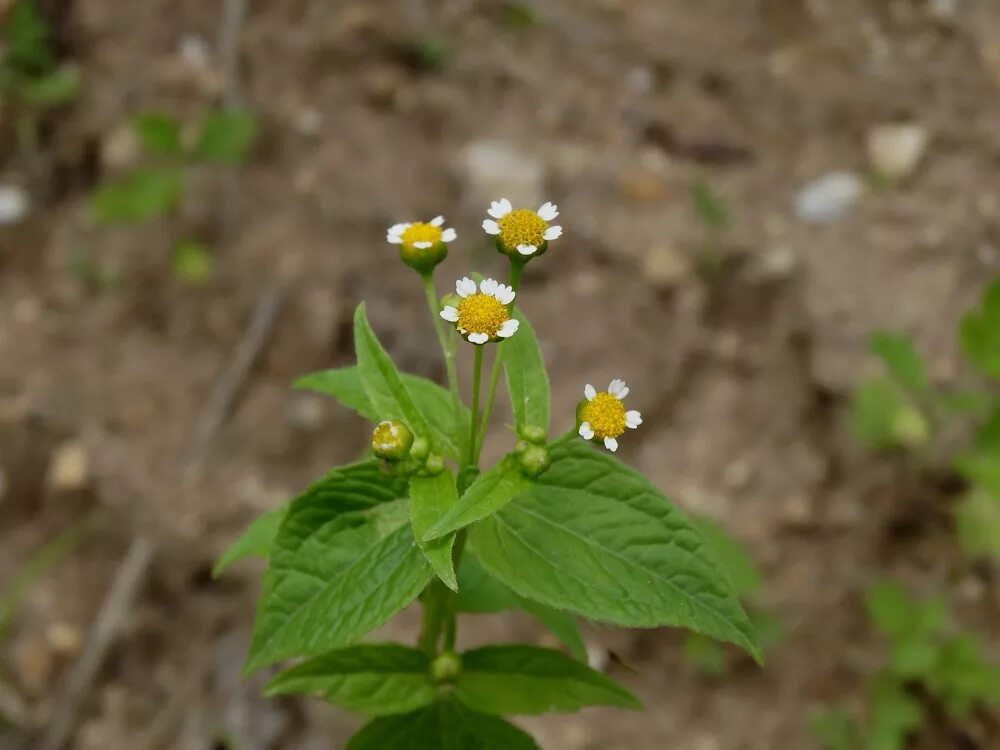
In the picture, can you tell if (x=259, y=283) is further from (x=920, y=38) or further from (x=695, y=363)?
(x=920, y=38)

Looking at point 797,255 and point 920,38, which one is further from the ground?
point 920,38

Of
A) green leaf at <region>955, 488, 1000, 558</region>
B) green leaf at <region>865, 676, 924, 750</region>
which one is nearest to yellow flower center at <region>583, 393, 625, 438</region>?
green leaf at <region>865, 676, 924, 750</region>

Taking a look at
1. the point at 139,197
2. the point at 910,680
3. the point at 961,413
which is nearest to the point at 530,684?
the point at 910,680

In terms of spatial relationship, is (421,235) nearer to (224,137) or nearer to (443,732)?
(443,732)

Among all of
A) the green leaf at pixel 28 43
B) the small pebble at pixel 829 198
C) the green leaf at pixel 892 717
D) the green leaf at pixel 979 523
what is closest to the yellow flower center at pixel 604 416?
the green leaf at pixel 892 717

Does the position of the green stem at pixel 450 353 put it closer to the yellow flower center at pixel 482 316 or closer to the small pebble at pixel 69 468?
the yellow flower center at pixel 482 316

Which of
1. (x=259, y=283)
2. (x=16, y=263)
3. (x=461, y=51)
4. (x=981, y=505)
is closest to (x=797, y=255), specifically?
(x=981, y=505)

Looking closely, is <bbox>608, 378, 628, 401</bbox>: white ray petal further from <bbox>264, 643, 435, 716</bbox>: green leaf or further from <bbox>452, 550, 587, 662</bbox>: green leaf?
<bbox>264, 643, 435, 716</bbox>: green leaf
